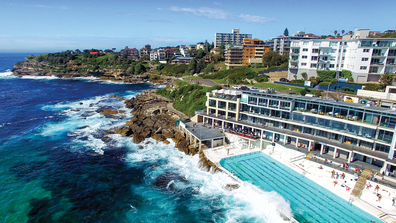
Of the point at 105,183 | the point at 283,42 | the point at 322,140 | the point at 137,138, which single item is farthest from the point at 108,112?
the point at 283,42

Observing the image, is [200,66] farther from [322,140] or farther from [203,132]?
[322,140]

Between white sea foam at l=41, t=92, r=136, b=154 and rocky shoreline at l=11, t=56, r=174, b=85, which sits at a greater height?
rocky shoreline at l=11, t=56, r=174, b=85

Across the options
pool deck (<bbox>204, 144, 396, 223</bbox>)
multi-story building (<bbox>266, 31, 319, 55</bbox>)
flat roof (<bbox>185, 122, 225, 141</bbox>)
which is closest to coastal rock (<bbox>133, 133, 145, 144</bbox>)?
flat roof (<bbox>185, 122, 225, 141</bbox>)

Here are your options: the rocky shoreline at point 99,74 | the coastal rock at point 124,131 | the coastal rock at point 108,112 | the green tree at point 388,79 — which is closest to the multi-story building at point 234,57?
the rocky shoreline at point 99,74

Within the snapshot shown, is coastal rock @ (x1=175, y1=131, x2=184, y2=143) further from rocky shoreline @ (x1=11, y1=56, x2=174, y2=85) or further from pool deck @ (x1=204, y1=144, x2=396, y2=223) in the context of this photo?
rocky shoreline @ (x1=11, y1=56, x2=174, y2=85)

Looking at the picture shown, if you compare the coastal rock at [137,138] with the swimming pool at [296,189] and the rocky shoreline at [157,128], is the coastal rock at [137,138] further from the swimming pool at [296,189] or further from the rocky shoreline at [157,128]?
the swimming pool at [296,189]

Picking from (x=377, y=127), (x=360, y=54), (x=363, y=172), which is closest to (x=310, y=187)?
(x=363, y=172)
